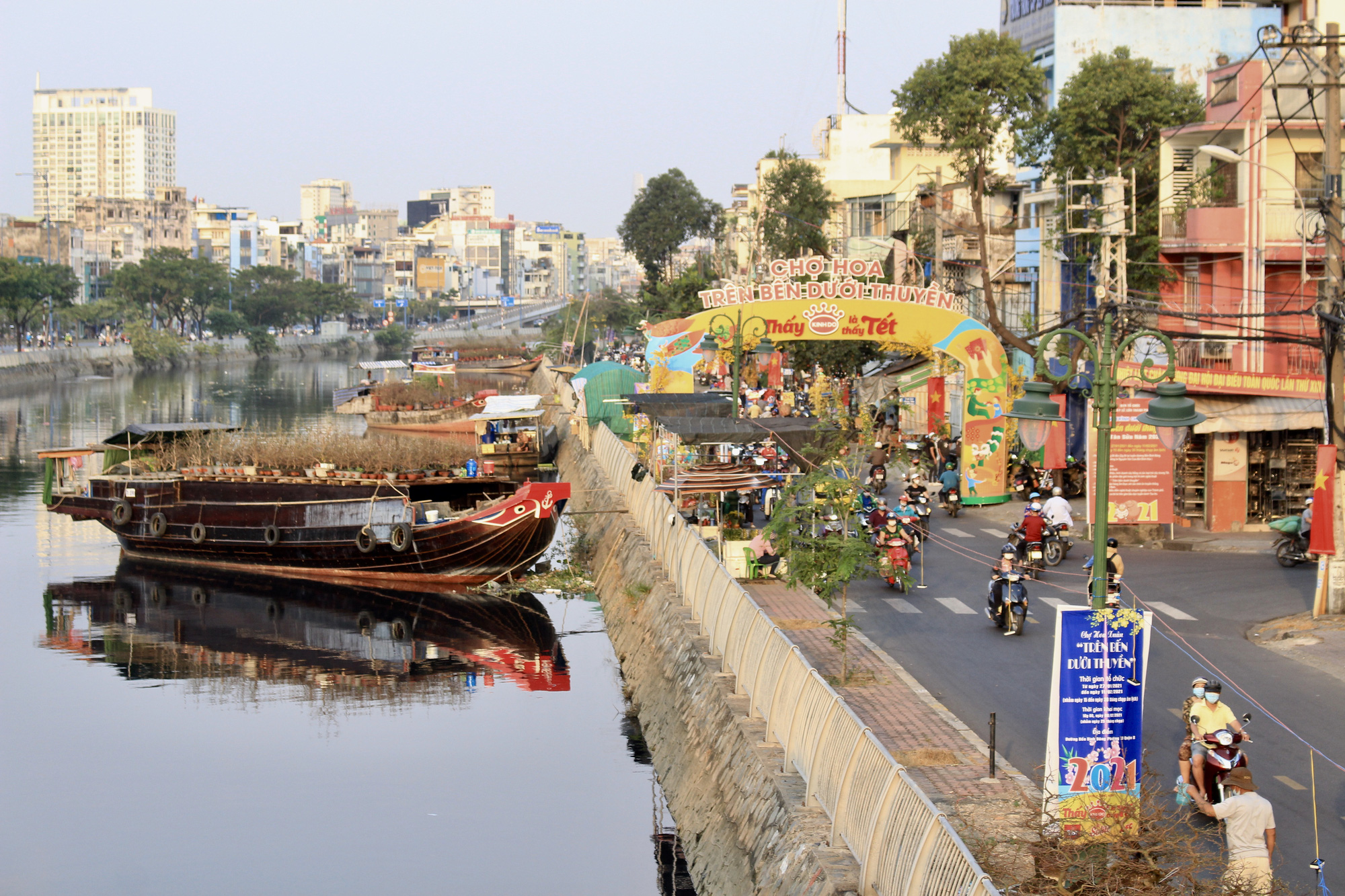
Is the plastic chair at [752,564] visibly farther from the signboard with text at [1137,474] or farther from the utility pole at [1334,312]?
the utility pole at [1334,312]

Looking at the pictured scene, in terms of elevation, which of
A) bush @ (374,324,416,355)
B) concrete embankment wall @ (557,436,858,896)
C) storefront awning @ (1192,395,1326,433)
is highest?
bush @ (374,324,416,355)

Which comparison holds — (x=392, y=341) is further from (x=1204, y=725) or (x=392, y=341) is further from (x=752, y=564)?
(x=1204, y=725)

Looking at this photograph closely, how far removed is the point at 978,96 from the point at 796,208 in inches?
958

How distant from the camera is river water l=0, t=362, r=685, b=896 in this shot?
16.5 metres

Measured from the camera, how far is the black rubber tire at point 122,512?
36312 millimetres

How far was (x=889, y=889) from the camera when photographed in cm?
920

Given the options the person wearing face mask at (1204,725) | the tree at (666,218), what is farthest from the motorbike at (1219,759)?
the tree at (666,218)

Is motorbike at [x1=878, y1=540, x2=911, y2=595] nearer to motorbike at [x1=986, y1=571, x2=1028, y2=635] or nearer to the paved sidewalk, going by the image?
the paved sidewalk

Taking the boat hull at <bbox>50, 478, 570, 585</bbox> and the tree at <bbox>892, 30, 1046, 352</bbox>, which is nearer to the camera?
the boat hull at <bbox>50, 478, 570, 585</bbox>

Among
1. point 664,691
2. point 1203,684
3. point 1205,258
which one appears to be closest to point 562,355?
point 1205,258

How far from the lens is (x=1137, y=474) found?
24812 mm

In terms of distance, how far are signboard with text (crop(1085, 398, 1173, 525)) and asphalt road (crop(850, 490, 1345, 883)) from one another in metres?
0.82

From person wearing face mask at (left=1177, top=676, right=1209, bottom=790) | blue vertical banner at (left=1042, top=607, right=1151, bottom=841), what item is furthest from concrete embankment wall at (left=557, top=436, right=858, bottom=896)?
person wearing face mask at (left=1177, top=676, right=1209, bottom=790)

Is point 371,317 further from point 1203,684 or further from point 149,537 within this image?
point 1203,684
